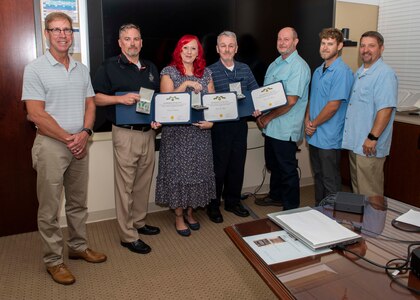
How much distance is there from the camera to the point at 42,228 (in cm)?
225

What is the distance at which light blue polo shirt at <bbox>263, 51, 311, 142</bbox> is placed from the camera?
3.03 meters

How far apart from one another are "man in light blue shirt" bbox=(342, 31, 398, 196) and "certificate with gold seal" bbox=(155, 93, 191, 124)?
1.26 meters

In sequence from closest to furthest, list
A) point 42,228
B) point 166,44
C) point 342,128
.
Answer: point 42,228
point 342,128
point 166,44

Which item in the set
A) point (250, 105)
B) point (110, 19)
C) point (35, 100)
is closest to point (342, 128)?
point (250, 105)

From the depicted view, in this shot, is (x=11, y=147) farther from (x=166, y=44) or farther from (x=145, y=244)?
(x=166, y=44)

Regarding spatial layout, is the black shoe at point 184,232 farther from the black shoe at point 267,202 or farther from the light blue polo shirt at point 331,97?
the light blue polo shirt at point 331,97

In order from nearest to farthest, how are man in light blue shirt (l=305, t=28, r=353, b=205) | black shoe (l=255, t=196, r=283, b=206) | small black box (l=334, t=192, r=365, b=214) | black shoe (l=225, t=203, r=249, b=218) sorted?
1. small black box (l=334, t=192, r=365, b=214)
2. man in light blue shirt (l=305, t=28, r=353, b=205)
3. black shoe (l=225, t=203, r=249, b=218)
4. black shoe (l=255, t=196, r=283, b=206)

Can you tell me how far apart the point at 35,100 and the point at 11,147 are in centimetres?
98

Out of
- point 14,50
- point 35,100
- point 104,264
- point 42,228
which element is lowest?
point 104,264

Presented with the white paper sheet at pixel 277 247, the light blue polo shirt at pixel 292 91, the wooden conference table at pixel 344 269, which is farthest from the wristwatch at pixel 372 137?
the white paper sheet at pixel 277 247

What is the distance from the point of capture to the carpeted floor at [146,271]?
7.32ft

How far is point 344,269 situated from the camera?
1.21 metres

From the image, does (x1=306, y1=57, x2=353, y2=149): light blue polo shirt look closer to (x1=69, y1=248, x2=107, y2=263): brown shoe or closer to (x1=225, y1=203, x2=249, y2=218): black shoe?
(x1=225, y1=203, x2=249, y2=218): black shoe

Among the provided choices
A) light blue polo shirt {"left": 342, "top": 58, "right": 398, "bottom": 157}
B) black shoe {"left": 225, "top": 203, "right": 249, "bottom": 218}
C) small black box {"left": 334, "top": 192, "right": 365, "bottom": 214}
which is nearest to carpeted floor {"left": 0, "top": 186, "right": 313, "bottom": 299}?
black shoe {"left": 225, "top": 203, "right": 249, "bottom": 218}
